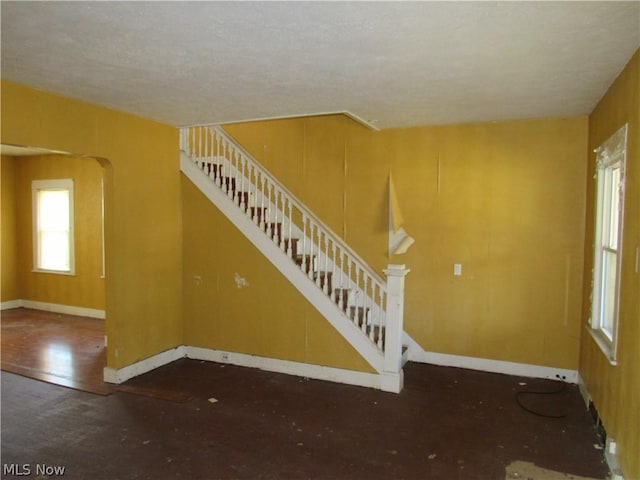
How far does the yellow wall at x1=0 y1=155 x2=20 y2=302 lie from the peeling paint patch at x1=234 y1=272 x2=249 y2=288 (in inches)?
203

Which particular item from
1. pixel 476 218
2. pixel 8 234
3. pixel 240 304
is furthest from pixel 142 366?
pixel 8 234

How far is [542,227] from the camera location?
4445 millimetres

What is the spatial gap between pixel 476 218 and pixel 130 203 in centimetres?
363

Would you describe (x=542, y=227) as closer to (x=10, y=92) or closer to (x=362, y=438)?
(x=362, y=438)

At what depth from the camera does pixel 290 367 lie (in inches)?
183

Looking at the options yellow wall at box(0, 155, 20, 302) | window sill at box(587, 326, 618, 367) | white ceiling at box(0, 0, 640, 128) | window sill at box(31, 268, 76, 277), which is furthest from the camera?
yellow wall at box(0, 155, 20, 302)

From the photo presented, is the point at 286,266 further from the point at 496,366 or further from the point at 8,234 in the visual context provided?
the point at 8,234

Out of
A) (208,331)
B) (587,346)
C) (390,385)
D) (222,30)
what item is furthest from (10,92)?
(587,346)

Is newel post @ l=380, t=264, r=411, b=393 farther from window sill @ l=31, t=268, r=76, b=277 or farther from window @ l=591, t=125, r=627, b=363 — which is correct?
window sill @ l=31, t=268, r=76, b=277

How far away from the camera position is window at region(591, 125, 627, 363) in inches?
127

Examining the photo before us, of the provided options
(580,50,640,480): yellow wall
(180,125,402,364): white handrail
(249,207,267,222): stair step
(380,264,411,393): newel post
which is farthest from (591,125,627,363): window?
(249,207,267,222): stair step

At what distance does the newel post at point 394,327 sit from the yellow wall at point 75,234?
495cm

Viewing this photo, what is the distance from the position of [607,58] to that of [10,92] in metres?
4.17

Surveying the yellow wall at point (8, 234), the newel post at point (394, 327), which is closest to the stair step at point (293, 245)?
the newel post at point (394, 327)
